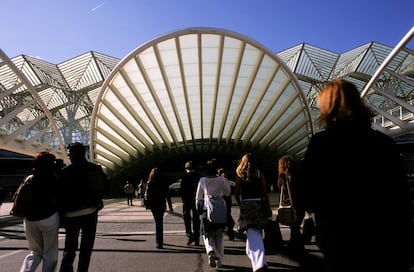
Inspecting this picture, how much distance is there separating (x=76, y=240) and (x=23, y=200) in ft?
2.22

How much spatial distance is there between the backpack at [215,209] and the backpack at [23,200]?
2.23 m

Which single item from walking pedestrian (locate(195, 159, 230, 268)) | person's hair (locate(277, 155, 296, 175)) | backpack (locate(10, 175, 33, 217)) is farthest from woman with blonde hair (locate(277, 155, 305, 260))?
backpack (locate(10, 175, 33, 217))

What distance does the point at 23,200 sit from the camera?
381 cm

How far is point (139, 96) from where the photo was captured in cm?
2084

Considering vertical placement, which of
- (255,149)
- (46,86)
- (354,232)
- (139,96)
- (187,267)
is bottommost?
(187,267)

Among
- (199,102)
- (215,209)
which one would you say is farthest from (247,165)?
(199,102)

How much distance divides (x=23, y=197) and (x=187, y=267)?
7.16 feet

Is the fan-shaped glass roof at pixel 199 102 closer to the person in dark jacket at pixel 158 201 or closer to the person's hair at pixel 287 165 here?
the person in dark jacket at pixel 158 201

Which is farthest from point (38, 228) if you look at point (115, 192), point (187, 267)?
point (115, 192)

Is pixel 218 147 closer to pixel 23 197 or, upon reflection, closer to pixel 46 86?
pixel 46 86

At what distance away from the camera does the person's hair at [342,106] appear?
1.93 meters

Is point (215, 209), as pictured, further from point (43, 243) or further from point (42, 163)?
point (42, 163)

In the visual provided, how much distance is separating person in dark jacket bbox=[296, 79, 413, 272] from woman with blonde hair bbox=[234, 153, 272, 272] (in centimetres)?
257

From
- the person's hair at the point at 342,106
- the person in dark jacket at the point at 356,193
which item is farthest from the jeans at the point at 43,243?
the person's hair at the point at 342,106
